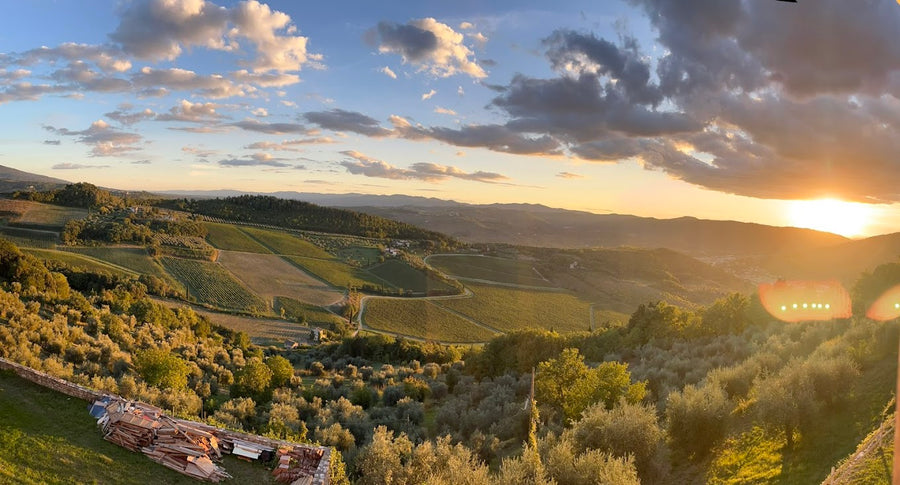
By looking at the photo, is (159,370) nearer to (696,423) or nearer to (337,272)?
Answer: (696,423)

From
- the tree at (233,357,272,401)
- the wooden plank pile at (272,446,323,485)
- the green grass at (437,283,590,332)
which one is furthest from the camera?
the green grass at (437,283,590,332)

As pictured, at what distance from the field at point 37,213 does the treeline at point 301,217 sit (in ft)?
128

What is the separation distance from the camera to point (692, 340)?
1368 inches

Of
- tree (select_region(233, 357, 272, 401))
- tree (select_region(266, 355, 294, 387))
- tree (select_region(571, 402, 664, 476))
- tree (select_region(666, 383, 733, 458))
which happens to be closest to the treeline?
tree (select_region(266, 355, 294, 387))

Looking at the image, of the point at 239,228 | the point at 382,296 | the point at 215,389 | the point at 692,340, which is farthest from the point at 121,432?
the point at 239,228

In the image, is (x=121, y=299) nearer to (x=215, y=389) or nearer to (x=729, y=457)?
(x=215, y=389)

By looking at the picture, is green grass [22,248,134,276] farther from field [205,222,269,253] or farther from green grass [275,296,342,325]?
field [205,222,269,253]

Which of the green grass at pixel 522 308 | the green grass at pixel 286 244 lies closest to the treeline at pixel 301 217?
the green grass at pixel 286 244

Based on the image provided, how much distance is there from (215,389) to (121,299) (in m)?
37.0

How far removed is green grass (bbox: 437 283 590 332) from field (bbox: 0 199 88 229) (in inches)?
3659

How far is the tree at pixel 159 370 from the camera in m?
25.7

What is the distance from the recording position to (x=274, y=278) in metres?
105

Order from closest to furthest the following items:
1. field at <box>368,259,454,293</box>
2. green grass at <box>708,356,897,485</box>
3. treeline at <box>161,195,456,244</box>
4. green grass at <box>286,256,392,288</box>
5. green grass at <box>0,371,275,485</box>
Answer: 1. green grass at <box>0,371,275,485</box>
2. green grass at <box>708,356,897,485</box>
3. green grass at <box>286,256,392,288</box>
4. field at <box>368,259,454,293</box>
5. treeline at <box>161,195,456,244</box>

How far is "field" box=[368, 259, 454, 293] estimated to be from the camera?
10969cm
